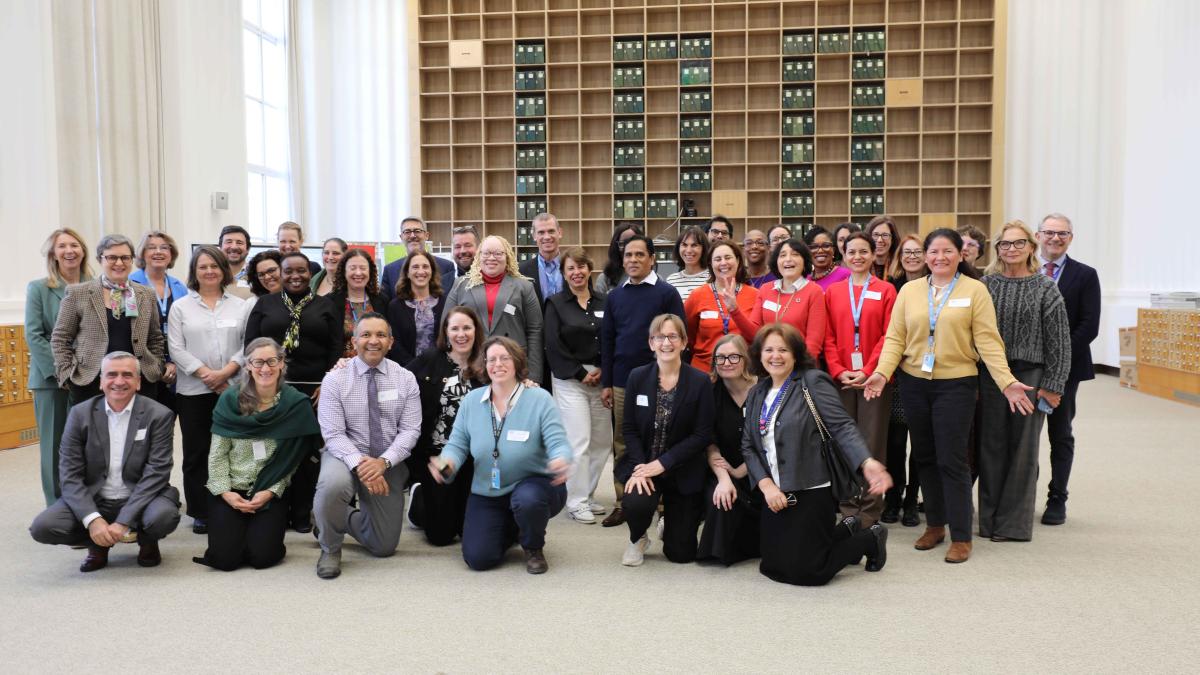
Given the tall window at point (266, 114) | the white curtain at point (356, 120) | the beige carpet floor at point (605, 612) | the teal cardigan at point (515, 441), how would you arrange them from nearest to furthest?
the beige carpet floor at point (605, 612) < the teal cardigan at point (515, 441) < the tall window at point (266, 114) < the white curtain at point (356, 120)

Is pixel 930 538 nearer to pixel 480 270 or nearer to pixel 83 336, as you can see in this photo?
pixel 480 270

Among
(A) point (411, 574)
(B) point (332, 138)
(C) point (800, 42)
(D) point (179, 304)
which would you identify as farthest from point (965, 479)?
(B) point (332, 138)

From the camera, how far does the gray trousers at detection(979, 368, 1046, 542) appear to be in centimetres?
387

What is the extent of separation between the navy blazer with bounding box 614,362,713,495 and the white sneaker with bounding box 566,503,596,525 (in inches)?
26.4

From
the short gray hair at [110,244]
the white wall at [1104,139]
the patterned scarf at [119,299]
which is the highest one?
the white wall at [1104,139]

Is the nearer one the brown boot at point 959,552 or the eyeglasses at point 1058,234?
the brown boot at point 959,552

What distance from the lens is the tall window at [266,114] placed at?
10.1 metres

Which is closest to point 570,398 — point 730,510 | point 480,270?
point 480,270

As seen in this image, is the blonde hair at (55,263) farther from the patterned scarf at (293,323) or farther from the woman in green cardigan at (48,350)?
the patterned scarf at (293,323)

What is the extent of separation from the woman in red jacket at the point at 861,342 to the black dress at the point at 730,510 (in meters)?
0.56

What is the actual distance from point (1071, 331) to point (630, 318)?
2.15 m

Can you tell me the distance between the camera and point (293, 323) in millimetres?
4203

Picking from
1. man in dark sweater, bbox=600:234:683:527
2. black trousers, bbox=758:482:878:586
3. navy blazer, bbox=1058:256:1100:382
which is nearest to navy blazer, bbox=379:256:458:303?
man in dark sweater, bbox=600:234:683:527

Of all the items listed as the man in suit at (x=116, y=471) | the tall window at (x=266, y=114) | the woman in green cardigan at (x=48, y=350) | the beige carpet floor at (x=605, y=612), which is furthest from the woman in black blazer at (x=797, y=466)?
the tall window at (x=266, y=114)
